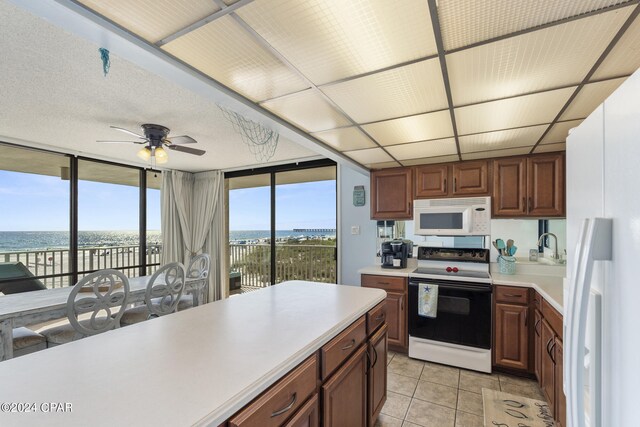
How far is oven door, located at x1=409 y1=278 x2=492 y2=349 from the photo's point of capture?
2.63 m

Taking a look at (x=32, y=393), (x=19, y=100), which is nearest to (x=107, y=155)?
(x=19, y=100)

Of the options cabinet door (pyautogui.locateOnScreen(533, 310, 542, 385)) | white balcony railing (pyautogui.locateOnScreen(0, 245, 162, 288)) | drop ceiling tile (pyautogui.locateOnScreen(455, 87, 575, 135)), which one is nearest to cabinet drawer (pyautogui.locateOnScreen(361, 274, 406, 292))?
cabinet door (pyautogui.locateOnScreen(533, 310, 542, 385))

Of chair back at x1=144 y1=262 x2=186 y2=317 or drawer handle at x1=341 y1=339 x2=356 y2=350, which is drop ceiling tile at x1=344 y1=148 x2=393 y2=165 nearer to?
drawer handle at x1=341 y1=339 x2=356 y2=350

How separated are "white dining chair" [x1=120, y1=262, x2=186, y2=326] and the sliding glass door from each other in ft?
6.05

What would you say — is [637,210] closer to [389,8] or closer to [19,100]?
[389,8]

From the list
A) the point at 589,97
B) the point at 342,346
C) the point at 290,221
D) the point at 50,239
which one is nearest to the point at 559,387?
the point at 342,346

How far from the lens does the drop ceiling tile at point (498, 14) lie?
0.97 metres

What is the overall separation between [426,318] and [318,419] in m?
2.00

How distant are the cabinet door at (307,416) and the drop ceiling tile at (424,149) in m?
2.14

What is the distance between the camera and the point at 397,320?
3018mm

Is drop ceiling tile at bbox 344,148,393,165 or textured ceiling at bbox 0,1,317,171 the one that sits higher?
textured ceiling at bbox 0,1,317,171

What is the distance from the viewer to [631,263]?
1.71 feet

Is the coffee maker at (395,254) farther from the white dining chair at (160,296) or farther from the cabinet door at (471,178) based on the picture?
the white dining chair at (160,296)

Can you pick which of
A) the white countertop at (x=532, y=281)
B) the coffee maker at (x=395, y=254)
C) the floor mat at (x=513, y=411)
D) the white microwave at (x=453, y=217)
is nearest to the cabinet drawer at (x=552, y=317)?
the white countertop at (x=532, y=281)
